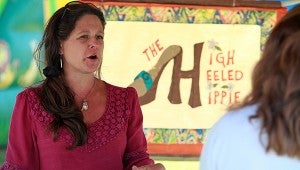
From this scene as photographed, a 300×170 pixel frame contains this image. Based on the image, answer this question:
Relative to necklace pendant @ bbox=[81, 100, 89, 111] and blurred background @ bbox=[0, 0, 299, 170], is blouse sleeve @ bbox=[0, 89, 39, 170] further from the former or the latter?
blurred background @ bbox=[0, 0, 299, 170]

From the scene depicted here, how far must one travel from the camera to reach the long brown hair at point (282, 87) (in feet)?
3.21

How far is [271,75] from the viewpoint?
3.28ft

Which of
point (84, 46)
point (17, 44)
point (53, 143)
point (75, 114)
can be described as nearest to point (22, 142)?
point (53, 143)

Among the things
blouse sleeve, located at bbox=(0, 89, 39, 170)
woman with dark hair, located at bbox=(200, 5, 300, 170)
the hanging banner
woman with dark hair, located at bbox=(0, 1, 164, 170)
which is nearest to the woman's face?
woman with dark hair, located at bbox=(0, 1, 164, 170)

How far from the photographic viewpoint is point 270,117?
1.00 m

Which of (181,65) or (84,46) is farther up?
(84,46)

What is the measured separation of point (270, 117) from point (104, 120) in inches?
36.5

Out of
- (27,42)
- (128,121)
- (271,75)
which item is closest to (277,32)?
(271,75)

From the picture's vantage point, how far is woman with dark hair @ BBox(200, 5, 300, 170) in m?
0.98

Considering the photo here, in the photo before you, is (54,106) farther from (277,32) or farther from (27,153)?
(277,32)

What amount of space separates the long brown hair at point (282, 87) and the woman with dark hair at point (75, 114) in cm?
82

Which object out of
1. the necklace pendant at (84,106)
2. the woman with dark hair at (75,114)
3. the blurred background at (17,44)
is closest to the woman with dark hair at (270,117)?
the woman with dark hair at (75,114)

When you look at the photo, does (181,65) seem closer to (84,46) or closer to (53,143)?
(84,46)

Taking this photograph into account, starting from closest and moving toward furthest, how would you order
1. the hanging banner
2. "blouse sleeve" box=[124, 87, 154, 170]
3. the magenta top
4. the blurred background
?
the magenta top
"blouse sleeve" box=[124, 87, 154, 170]
the blurred background
the hanging banner
